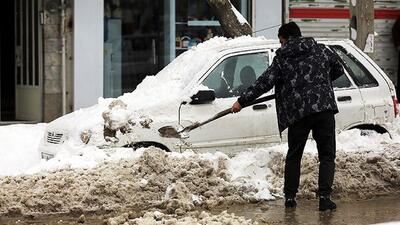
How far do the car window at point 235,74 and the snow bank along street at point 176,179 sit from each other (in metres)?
0.80

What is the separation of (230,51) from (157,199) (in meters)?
2.30

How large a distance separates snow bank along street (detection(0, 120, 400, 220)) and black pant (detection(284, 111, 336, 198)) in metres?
0.72

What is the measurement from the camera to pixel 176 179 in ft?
27.8

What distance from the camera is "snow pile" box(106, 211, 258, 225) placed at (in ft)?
23.4

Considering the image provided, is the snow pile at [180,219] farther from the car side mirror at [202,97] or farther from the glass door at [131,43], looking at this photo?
the glass door at [131,43]

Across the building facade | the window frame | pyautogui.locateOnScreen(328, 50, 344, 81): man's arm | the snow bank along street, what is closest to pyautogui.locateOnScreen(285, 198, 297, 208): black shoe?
the snow bank along street

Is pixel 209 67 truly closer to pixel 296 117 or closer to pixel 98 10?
pixel 296 117

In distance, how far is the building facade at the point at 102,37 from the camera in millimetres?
14953

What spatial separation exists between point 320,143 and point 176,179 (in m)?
1.56

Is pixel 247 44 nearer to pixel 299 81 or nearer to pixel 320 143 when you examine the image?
pixel 299 81

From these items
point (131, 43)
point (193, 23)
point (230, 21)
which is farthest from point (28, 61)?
point (230, 21)

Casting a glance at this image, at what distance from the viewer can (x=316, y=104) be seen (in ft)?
25.4

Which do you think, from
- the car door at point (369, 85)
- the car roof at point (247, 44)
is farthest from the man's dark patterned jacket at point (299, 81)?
the car door at point (369, 85)

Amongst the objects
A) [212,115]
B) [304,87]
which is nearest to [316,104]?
[304,87]
